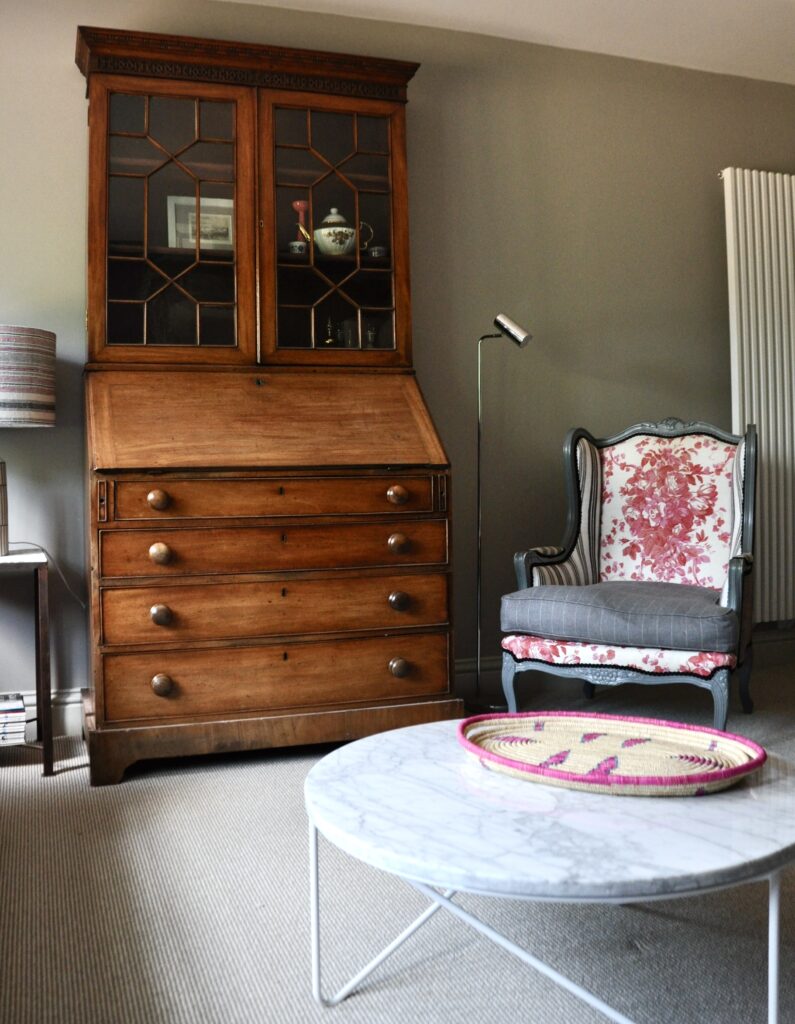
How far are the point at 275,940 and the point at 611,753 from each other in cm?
68

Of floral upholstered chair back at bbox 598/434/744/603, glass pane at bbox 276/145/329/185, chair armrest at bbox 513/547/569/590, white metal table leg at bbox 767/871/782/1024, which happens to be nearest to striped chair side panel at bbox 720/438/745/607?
floral upholstered chair back at bbox 598/434/744/603

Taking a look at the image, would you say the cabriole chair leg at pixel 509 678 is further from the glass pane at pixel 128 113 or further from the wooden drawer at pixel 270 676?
the glass pane at pixel 128 113

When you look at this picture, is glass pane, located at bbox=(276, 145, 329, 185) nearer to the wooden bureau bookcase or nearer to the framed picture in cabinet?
the wooden bureau bookcase

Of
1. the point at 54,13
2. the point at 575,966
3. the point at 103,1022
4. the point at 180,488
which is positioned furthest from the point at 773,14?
the point at 103,1022

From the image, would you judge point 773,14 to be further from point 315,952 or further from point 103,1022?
point 103,1022

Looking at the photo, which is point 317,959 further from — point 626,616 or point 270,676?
point 626,616

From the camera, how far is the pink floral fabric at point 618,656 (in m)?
2.70

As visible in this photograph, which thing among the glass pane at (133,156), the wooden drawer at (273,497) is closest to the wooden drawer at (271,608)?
the wooden drawer at (273,497)

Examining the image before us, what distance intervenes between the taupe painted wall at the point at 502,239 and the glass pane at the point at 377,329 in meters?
0.35

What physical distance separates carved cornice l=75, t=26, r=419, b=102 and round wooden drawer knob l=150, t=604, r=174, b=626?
65.1 inches

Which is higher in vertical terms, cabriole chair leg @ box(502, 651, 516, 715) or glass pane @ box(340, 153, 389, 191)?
glass pane @ box(340, 153, 389, 191)

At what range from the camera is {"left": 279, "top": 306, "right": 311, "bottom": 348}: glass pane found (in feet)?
10.3

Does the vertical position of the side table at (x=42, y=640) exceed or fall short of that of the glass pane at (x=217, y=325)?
it falls short

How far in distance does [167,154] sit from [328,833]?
240cm
